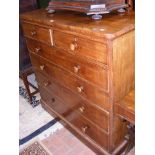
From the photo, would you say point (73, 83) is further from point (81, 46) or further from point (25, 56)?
point (25, 56)

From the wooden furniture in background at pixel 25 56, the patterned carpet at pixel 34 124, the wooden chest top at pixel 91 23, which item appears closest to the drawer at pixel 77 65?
the wooden chest top at pixel 91 23

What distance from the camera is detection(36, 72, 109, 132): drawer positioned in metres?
1.60

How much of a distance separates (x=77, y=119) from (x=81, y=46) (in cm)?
84

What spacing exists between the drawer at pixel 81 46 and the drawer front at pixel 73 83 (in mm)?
247

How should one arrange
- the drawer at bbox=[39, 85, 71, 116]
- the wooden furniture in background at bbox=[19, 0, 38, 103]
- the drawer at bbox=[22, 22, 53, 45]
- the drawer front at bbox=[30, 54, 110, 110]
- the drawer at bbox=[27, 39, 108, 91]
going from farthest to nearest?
1. the wooden furniture in background at bbox=[19, 0, 38, 103]
2. the drawer at bbox=[39, 85, 71, 116]
3. the drawer at bbox=[22, 22, 53, 45]
4. the drawer front at bbox=[30, 54, 110, 110]
5. the drawer at bbox=[27, 39, 108, 91]

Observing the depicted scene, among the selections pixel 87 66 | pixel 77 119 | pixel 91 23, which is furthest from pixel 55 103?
pixel 91 23

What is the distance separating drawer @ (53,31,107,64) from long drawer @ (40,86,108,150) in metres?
0.67

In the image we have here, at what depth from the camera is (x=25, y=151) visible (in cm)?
209

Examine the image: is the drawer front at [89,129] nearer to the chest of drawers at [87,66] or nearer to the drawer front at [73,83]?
the chest of drawers at [87,66]

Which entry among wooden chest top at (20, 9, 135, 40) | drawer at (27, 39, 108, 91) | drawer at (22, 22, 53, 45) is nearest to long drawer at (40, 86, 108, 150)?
drawer at (27, 39, 108, 91)

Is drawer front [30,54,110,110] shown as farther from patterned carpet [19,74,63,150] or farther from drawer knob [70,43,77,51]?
patterned carpet [19,74,63,150]
